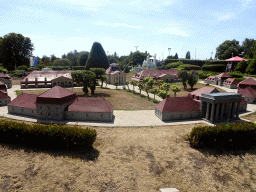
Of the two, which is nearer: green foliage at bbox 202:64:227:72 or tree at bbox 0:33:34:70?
tree at bbox 0:33:34:70

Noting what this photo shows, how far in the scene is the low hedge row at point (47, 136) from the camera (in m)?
21.3

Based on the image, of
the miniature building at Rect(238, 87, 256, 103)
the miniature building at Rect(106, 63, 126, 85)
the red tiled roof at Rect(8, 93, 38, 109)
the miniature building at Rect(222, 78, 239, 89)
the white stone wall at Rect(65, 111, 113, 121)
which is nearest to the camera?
the white stone wall at Rect(65, 111, 113, 121)

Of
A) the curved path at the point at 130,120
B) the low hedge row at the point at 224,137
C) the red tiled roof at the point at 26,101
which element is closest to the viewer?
the low hedge row at the point at 224,137

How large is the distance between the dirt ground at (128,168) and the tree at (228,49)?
107002 millimetres

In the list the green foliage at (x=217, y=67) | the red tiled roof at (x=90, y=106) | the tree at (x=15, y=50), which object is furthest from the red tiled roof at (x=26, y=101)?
the green foliage at (x=217, y=67)

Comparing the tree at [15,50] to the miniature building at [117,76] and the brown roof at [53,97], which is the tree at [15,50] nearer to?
the miniature building at [117,76]

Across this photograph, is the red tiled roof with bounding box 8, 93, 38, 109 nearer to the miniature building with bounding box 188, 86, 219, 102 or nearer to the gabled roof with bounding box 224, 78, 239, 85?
the miniature building with bounding box 188, 86, 219, 102

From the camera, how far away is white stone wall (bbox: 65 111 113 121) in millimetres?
31922

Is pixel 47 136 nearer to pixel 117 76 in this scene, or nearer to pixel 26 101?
pixel 26 101

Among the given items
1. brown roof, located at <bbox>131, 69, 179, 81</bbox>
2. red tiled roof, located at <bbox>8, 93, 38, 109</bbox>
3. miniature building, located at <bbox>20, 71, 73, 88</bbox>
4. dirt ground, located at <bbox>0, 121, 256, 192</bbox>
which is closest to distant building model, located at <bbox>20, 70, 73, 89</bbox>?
miniature building, located at <bbox>20, 71, 73, 88</bbox>

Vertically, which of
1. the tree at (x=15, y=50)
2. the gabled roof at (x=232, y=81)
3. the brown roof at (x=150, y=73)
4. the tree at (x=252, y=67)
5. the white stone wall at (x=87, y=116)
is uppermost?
the tree at (x=15, y=50)

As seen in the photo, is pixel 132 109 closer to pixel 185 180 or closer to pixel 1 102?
pixel 185 180

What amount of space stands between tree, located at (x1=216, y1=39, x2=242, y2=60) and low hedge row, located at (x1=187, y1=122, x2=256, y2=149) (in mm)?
104122

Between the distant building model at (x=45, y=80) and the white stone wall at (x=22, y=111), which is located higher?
the distant building model at (x=45, y=80)
